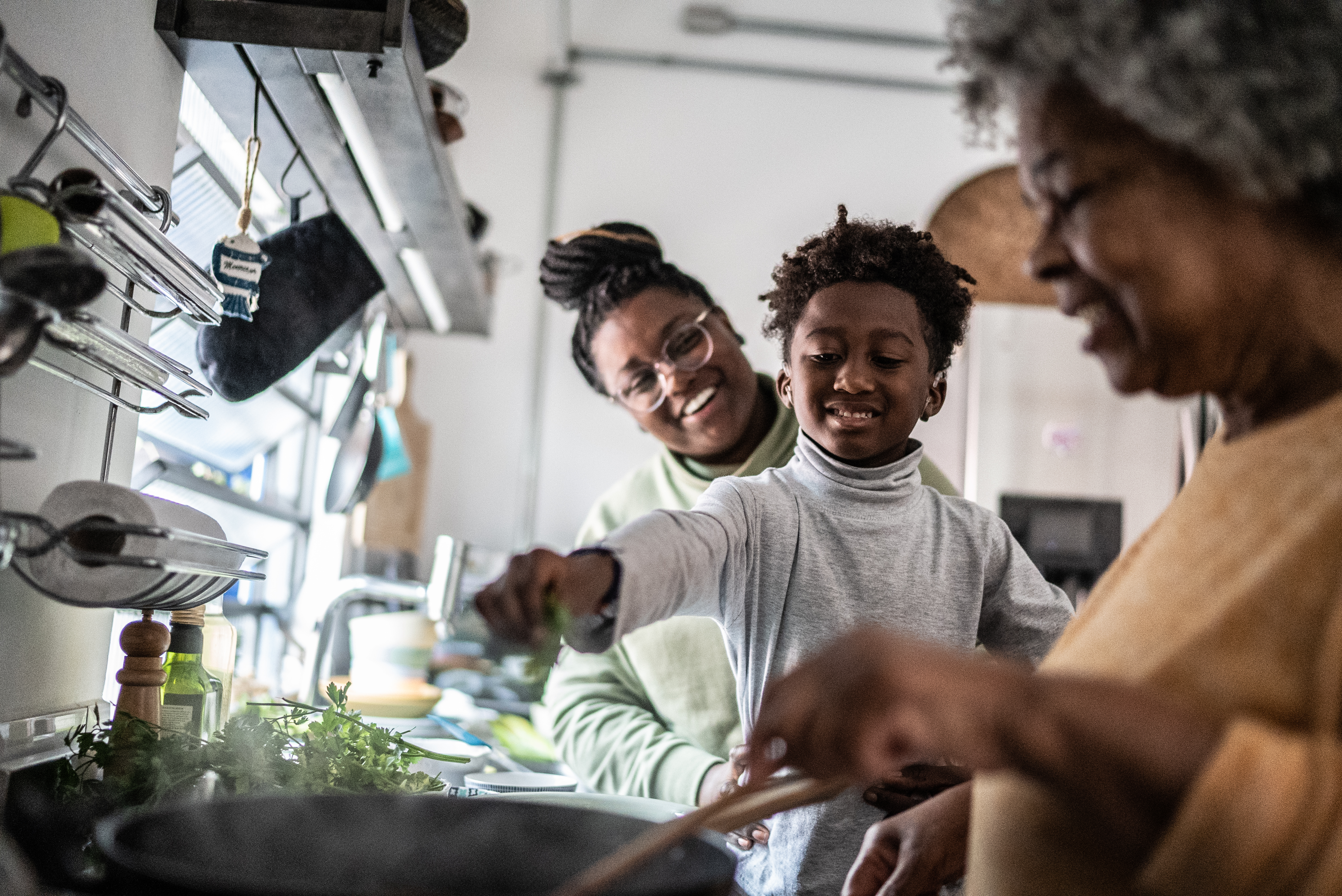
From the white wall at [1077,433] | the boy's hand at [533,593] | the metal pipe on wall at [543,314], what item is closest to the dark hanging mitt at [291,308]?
the boy's hand at [533,593]

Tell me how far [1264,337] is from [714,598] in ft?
1.71

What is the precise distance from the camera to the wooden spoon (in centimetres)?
57

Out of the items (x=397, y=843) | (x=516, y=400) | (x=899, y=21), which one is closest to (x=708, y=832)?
(x=397, y=843)

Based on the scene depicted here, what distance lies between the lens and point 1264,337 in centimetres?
62

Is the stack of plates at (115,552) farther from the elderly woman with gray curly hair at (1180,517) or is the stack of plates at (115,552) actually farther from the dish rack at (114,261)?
the elderly woman with gray curly hair at (1180,517)

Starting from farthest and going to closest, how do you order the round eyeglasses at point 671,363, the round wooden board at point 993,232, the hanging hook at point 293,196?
1. the round wooden board at point 993,232
2. the hanging hook at point 293,196
3. the round eyeglasses at point 671,363

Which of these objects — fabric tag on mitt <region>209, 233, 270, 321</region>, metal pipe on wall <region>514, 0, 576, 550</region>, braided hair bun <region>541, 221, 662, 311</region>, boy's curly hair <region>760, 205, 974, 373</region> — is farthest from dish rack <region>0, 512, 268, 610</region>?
metal pipe on wall <region>514, 0, 576, 550</region>

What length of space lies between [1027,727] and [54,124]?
0.90 meters

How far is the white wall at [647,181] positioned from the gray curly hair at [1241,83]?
9.33 ft

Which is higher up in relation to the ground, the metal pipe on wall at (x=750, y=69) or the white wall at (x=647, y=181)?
the metal pipe on wall at (x=750, y=69)

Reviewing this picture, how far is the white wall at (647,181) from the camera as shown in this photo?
350 cm

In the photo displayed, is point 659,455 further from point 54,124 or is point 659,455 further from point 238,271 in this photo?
point 54,124

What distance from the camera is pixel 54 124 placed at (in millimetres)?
924

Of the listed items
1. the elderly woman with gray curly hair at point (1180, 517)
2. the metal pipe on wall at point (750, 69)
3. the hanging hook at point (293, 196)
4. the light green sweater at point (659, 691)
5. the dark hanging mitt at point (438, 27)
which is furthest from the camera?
the metal pipe on wall at point (750, 69)
